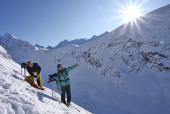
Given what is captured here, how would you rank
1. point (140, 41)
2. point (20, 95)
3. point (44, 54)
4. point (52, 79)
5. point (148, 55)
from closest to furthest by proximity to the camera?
point (20, 95), point (52, 79), point (148, 55), point (140, 41), point (44, 54)

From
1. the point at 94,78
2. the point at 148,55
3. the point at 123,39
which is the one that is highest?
the point at 123,39

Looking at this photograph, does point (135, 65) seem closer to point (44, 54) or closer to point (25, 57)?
point (44, 54)

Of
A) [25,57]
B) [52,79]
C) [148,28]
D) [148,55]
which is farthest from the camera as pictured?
[25,57]

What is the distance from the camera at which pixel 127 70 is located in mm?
67688

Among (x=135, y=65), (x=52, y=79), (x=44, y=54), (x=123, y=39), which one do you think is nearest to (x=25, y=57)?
(x=44, y=54)

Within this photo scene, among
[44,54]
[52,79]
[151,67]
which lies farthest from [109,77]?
[52,79]

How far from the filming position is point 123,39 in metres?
78.0

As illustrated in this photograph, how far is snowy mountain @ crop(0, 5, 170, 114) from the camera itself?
5541cm

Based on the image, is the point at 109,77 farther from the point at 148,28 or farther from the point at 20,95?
the point at 20,95

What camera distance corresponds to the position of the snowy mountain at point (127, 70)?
182ft

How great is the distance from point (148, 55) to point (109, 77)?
1114 centimetres

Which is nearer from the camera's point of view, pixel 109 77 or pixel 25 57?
pixel 109 77

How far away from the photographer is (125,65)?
69188mm

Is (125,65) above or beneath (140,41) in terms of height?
beneath
